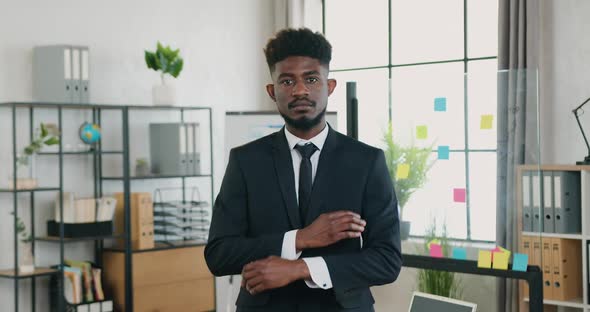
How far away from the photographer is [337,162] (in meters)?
1.76

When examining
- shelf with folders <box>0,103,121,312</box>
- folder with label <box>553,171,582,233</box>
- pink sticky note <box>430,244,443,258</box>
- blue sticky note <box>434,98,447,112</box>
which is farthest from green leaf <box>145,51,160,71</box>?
folder with label <box>553,171,582,233</box>

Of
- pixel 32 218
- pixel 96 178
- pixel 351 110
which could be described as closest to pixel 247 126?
pixel 351 110

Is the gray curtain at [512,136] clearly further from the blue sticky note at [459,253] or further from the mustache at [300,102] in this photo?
the mustache at [300,102]

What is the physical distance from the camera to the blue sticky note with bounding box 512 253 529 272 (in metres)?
3.88

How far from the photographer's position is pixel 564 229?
4238 mm

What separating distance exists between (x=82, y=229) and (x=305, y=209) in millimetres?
3628

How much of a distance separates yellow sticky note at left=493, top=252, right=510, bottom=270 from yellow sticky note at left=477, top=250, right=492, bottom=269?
0.03m

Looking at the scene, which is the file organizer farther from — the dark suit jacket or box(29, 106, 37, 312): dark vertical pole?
the dark suit jacket

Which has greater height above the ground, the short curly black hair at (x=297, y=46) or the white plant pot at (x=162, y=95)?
the white plant pot at (x=162, y=95)

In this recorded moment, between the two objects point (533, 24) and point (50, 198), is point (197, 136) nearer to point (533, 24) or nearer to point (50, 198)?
point (50, 198)

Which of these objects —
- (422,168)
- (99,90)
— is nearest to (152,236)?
(99,90)

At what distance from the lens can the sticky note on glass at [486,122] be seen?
4020mm

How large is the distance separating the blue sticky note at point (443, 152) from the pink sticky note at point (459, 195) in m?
A: 0.18

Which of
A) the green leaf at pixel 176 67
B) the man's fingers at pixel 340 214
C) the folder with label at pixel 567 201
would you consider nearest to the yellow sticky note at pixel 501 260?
the folder with label at pixel 567 201
